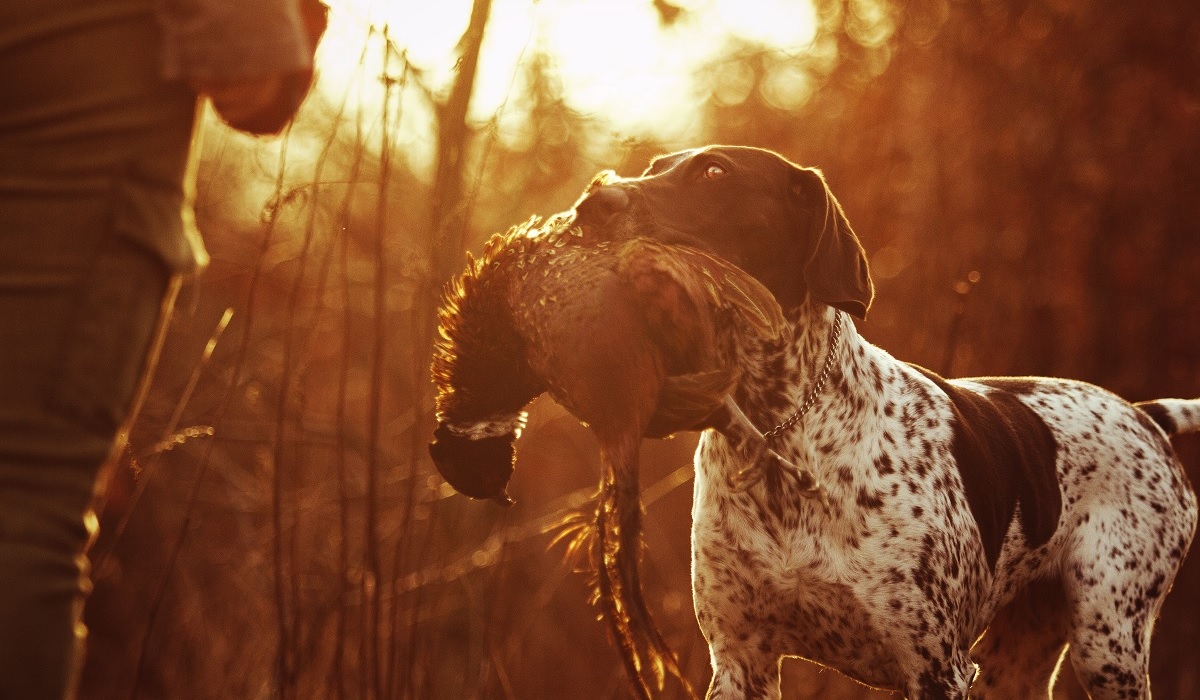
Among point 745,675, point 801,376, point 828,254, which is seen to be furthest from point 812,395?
point 745,675

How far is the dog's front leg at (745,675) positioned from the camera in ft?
13.0

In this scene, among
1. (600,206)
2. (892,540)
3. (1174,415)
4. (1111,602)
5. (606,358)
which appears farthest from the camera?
(1174,415)

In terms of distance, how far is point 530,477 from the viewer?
43.3 ft

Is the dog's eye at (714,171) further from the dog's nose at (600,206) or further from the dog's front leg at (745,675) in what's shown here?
the dog's front leg at (745,675)

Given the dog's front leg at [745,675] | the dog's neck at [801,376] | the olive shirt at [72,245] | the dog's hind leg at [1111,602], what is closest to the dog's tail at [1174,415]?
the dog's hind leg at [1111,602]

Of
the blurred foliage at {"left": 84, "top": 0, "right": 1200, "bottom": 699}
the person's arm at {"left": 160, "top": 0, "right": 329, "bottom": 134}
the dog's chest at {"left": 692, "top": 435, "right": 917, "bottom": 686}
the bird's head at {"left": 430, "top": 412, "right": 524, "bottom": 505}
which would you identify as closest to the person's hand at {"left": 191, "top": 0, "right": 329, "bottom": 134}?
the person's arm at {"left": 160, "top": 0, "right": 329, "bottom": 134}

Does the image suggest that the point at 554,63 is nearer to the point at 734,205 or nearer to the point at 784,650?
the point at 734,205

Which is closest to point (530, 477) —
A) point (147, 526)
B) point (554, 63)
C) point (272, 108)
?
point (147, 526)

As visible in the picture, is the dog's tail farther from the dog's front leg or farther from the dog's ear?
the dog's front leg

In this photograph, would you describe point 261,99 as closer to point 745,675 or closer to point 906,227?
point 745,675

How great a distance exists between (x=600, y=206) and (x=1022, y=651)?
2735mm

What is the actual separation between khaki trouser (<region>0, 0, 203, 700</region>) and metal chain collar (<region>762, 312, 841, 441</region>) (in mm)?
2255

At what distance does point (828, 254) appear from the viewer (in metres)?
3.84

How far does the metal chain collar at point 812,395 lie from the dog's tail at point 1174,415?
1816 millimetres
